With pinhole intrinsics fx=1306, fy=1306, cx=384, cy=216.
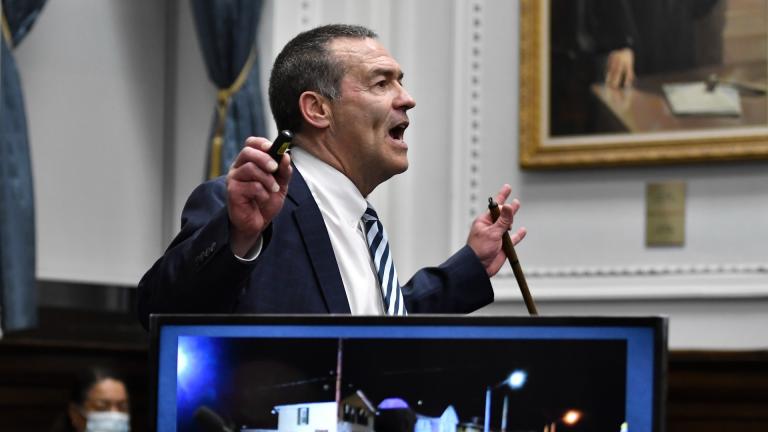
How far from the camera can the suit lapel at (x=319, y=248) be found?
2143 millimetres

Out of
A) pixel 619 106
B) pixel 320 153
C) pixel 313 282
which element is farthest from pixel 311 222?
pixel 619 106

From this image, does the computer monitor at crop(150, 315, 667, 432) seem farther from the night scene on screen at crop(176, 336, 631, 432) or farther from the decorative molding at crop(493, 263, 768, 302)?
the decorative molding at crop(493, 263, 768, 302)

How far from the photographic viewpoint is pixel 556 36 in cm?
502

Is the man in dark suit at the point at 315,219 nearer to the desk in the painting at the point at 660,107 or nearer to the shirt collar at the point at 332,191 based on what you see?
the shirt collar at the point at 332,191

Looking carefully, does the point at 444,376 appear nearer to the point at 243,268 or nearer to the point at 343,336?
the point at 343,336

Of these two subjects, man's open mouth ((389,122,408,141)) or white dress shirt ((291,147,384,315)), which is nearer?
white dress shirt ((291,147,384,315))

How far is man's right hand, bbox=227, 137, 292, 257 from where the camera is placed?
1.67 m

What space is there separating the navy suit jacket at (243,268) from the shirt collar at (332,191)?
0.23 ft

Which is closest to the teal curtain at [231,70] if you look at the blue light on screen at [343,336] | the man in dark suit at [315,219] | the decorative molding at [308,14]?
the decorative molding at [308,14]

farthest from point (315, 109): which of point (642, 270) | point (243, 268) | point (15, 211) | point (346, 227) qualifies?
point (642, 270)

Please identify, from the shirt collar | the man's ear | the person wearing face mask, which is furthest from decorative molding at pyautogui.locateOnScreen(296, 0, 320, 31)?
the shirt collar

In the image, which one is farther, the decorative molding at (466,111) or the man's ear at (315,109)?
the decorative molding at (466,111)

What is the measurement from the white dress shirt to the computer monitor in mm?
720

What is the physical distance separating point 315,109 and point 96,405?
2229 millimetres
